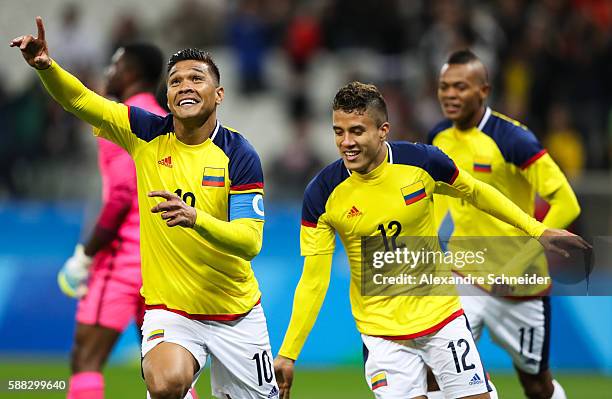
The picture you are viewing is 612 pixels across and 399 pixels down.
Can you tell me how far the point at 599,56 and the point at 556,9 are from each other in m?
1.20

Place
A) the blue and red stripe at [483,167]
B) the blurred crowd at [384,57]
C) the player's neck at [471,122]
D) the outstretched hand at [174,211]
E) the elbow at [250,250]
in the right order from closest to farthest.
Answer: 1. the outstretched hand at [174,211]
2. the elbow at [250,250]
3. the blue and red stripe at [483,167]
4. the player's neck at [471,122]
5. the blurred crowd at [384,57]

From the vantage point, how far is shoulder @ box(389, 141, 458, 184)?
653 cm

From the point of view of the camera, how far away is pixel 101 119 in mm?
6234

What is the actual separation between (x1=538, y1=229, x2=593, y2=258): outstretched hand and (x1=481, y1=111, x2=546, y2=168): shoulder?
4.43 feet

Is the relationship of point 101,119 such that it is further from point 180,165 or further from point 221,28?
point 221,28

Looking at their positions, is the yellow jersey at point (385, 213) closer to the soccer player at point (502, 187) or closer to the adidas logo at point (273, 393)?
the adidas logo at point (273, 393)

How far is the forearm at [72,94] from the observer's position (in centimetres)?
592

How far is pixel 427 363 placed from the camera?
21.4 ft

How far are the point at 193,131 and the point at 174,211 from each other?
1.04 metres

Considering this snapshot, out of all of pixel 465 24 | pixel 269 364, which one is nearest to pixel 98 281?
pixel 269 364

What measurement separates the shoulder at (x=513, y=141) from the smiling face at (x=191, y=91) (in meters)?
2.32

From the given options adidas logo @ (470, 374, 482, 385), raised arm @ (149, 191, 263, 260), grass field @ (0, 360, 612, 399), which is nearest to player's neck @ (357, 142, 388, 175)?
raised arm @ (149, 191, 263, 260)

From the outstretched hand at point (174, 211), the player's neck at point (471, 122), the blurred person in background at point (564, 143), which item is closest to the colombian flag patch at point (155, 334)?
the outstretched hand at point (174, 211)

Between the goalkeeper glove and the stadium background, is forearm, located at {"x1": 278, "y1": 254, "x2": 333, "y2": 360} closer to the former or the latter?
the goalkeeper glove
